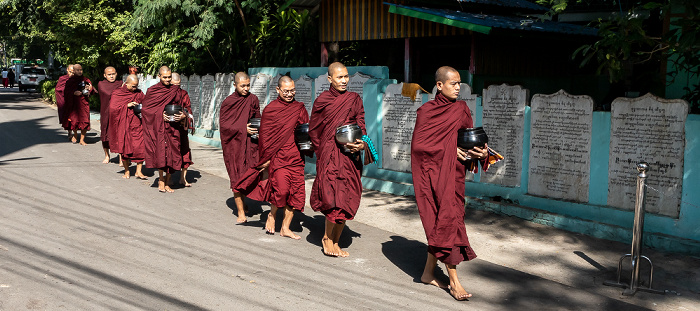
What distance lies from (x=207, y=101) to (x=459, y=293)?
40.9ft

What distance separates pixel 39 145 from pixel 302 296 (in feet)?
38.6

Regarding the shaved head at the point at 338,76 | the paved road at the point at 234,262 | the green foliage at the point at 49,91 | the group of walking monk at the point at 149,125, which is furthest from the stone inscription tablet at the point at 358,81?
the green foliage at the point at 49,91

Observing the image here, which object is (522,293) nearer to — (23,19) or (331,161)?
(331,161)

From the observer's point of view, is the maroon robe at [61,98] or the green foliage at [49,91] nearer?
the maroon robe at [61,98]

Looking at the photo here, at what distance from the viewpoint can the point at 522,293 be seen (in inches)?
224

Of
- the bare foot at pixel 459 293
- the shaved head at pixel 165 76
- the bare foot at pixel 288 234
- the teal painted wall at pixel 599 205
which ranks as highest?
the shaved head at pixel 165 76

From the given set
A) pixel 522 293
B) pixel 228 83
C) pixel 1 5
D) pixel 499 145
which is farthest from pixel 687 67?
pixel 1 5

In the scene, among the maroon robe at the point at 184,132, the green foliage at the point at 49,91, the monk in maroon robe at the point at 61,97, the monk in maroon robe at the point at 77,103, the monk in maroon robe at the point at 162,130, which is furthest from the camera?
the green foliage at the point at 49,91

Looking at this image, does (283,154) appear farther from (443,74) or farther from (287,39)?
(287,39)

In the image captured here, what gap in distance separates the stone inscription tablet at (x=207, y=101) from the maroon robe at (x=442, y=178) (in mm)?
11500

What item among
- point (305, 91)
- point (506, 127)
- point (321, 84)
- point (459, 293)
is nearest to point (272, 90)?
point (305, 91)

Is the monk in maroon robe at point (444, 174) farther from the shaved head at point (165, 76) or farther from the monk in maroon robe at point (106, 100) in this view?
the monk in maroon robe at point (106, 100)

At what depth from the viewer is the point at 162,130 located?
390 inches

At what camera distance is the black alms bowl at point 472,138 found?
5516mm
